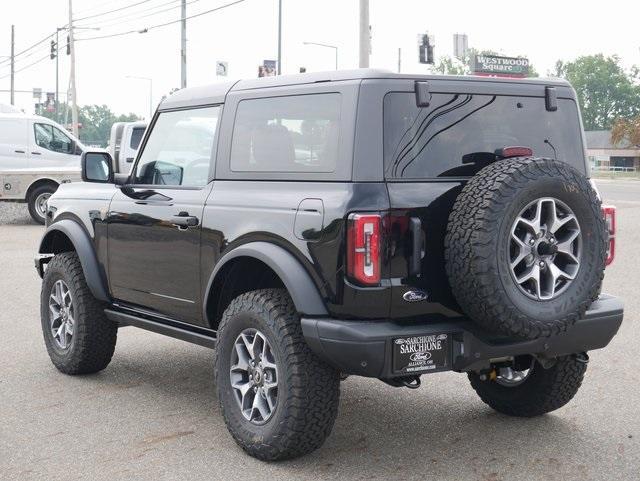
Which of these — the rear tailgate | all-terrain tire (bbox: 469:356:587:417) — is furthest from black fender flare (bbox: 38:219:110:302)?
the rear tailgate

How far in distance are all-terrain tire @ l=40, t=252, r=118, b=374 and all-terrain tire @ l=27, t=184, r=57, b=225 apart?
13.6 metres

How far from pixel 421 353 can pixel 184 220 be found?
1.71 meters

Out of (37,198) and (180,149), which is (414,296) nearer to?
(180,149)

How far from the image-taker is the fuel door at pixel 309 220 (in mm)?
4562

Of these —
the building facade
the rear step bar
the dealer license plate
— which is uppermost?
the building facade

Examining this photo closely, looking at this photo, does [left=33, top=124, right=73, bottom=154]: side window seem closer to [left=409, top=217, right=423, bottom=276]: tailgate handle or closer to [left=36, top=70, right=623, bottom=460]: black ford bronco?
[left=36, top=70, right=623, bottom=460]: black ford bronco

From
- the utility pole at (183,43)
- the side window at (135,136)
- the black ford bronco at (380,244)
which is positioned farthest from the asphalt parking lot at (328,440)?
the utility pole at (183,43)

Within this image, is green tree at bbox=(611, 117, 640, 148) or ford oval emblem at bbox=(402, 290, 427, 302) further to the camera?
green tree at bbox=(611, 117, 640, 148)

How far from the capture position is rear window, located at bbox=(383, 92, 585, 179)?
4664 millimetres

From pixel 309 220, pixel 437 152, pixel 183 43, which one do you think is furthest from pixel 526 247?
pixel 183 43

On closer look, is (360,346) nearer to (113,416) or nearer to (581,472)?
(581,472)

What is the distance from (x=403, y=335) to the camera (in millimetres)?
4430

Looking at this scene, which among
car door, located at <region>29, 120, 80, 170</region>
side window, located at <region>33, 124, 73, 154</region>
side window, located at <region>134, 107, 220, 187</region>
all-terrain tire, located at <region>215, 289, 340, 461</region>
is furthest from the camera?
side window, located at <region>33, 124, 73, 154</region>

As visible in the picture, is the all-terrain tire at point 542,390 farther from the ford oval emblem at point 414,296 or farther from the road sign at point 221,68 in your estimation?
the road sign at point 221,68
